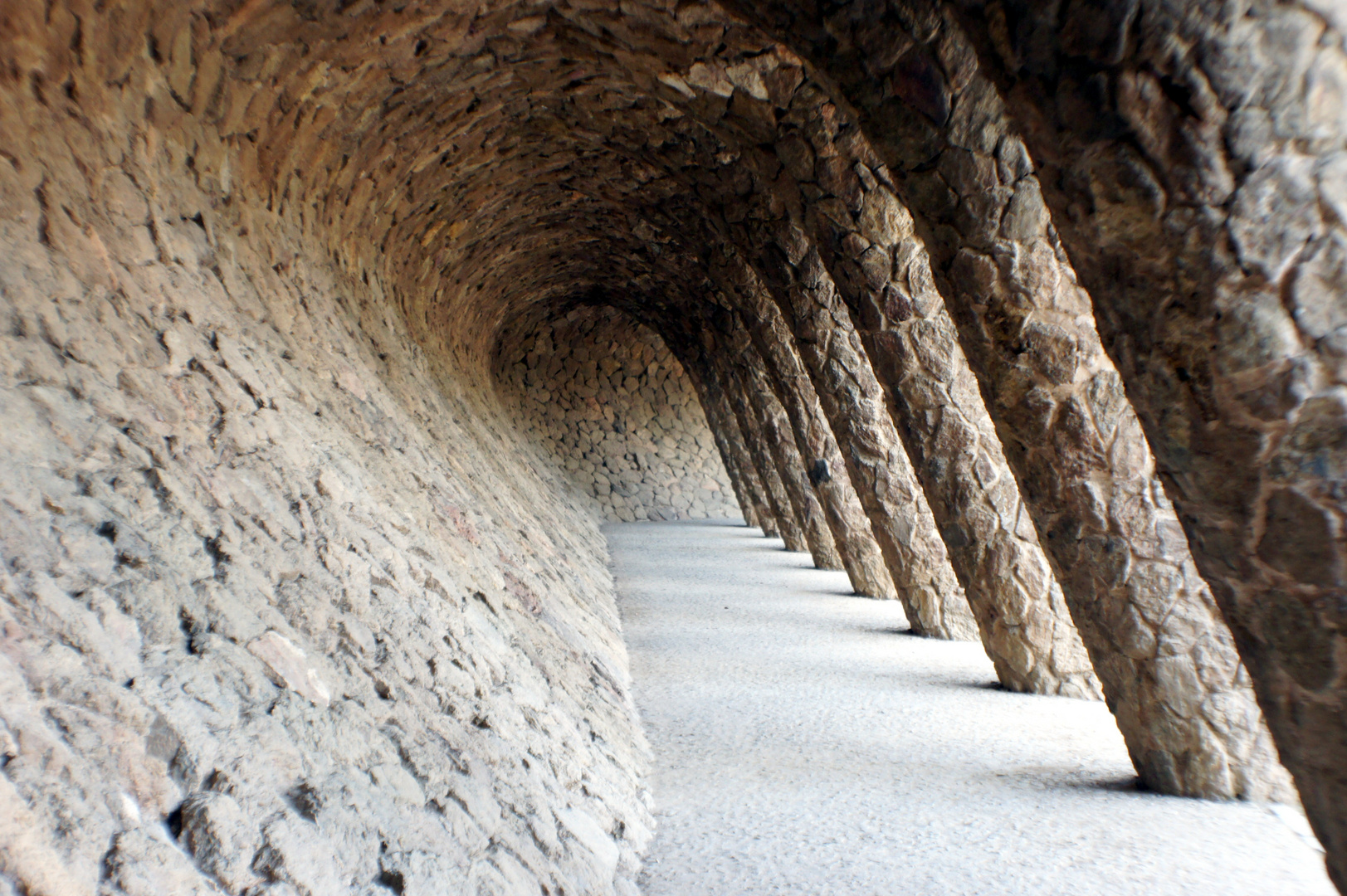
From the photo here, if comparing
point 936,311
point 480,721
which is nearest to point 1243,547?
point 480,721

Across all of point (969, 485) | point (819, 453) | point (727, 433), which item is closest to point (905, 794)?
point (969, 485)

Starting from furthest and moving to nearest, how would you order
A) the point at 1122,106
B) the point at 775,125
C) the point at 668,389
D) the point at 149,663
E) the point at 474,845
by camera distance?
1. the point at 668,389
2. the point at 775,125
3. the point at 474,845
4. the point at 149,663
5. the point at 1122,106

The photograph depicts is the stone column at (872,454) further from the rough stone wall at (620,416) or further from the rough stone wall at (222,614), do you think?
the rough stone wall at (620,416)

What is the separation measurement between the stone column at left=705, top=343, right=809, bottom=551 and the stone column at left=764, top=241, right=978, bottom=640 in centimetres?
390

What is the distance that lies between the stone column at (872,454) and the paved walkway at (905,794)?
Result: 1.09 ft

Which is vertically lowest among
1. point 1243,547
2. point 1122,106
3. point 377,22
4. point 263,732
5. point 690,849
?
point 690,849

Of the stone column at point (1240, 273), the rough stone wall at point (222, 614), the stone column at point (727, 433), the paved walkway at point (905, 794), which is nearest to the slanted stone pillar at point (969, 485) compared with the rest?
the paved walkway at point (905, 794)

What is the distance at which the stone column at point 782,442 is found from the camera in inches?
349

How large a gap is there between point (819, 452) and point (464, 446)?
107 inches

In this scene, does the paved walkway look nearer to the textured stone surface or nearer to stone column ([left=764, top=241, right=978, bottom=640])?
stone column ([left=764, top=241, right=978, bottom=640])

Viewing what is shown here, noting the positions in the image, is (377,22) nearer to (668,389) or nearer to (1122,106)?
(1122,106)

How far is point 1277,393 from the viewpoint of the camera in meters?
1.43

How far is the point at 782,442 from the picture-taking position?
887 cm

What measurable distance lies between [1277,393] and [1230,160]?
1.20ft
